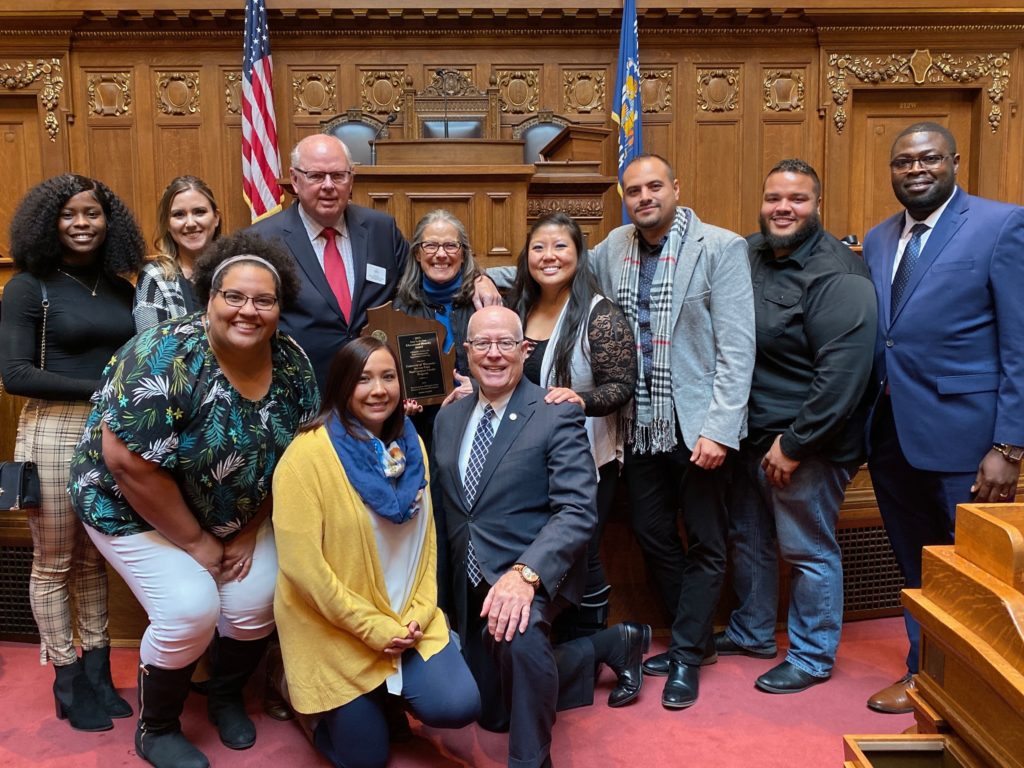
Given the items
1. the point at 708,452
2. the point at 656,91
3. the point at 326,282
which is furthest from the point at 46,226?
the point at 656,91

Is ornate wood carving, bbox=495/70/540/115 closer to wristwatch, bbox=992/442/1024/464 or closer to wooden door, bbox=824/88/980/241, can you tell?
wooden door, bbox=824/88/980/241

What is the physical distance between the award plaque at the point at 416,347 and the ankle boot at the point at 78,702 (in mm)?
1323

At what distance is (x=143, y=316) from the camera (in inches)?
→ 103

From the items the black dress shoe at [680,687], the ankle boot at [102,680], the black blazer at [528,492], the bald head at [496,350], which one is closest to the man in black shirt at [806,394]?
the black dress shoe at [680,687]

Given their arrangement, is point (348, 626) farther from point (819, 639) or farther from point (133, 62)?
point (133, 62)

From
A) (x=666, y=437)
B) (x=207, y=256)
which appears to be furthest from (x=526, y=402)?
(x=207, y=256)

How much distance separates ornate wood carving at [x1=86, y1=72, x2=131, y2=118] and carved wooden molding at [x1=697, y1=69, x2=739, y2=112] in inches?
183

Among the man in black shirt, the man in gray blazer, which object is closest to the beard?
the man in black shirt

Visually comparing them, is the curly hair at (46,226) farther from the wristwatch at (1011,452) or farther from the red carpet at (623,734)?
the wristwatch at (1011,452)

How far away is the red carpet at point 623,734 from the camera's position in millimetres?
2332

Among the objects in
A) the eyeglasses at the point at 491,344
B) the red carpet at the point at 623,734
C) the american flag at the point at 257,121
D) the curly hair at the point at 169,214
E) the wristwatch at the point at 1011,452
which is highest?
the american flag at the point at 257,121

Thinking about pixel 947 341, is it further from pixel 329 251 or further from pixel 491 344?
pixel 329 251

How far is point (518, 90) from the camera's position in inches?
273

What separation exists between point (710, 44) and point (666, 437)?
5296 mm
